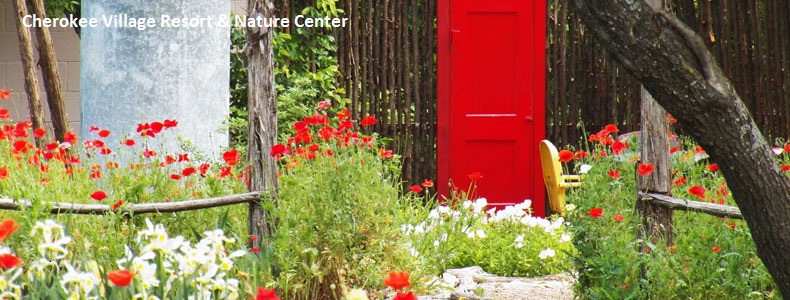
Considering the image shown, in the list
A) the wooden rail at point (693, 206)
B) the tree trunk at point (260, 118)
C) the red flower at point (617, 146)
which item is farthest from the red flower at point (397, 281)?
the red flower at point (617, 146)

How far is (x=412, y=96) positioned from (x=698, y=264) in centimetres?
457

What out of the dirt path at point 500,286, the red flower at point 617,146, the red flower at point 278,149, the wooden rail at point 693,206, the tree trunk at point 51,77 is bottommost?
the dirt path at point 500,286

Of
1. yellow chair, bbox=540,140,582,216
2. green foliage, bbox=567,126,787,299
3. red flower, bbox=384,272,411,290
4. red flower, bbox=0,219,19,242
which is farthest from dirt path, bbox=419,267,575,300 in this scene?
red flower, bbox=0,219,19,242

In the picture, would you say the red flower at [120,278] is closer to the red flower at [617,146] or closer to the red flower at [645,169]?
the red flower at [645,169]

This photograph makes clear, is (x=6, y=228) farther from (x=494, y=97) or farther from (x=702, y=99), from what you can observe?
(x=494, y=97)

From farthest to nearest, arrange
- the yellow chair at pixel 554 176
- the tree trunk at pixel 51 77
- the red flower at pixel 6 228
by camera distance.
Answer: the tree trunk at pixel 51 77 → the yellow chair at pixel 554 176 → the red flower at pixel 6 228

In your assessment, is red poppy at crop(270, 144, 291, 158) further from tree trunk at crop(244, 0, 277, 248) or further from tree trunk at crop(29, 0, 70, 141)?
tree trunk at crop(29, 0, 70, 141)

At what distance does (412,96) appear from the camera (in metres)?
8.31

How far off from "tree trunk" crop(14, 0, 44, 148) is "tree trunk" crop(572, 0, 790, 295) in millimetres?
5512

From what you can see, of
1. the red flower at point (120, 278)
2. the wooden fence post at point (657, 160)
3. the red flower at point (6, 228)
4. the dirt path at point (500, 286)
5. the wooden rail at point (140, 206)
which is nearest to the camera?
the red flower at point (120, 278)

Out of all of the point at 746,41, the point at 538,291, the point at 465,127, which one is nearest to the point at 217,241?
the point at 538,291

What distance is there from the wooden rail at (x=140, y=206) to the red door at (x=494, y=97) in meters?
3.89

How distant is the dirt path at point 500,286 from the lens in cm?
510

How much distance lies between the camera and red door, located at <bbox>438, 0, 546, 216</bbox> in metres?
8.18
